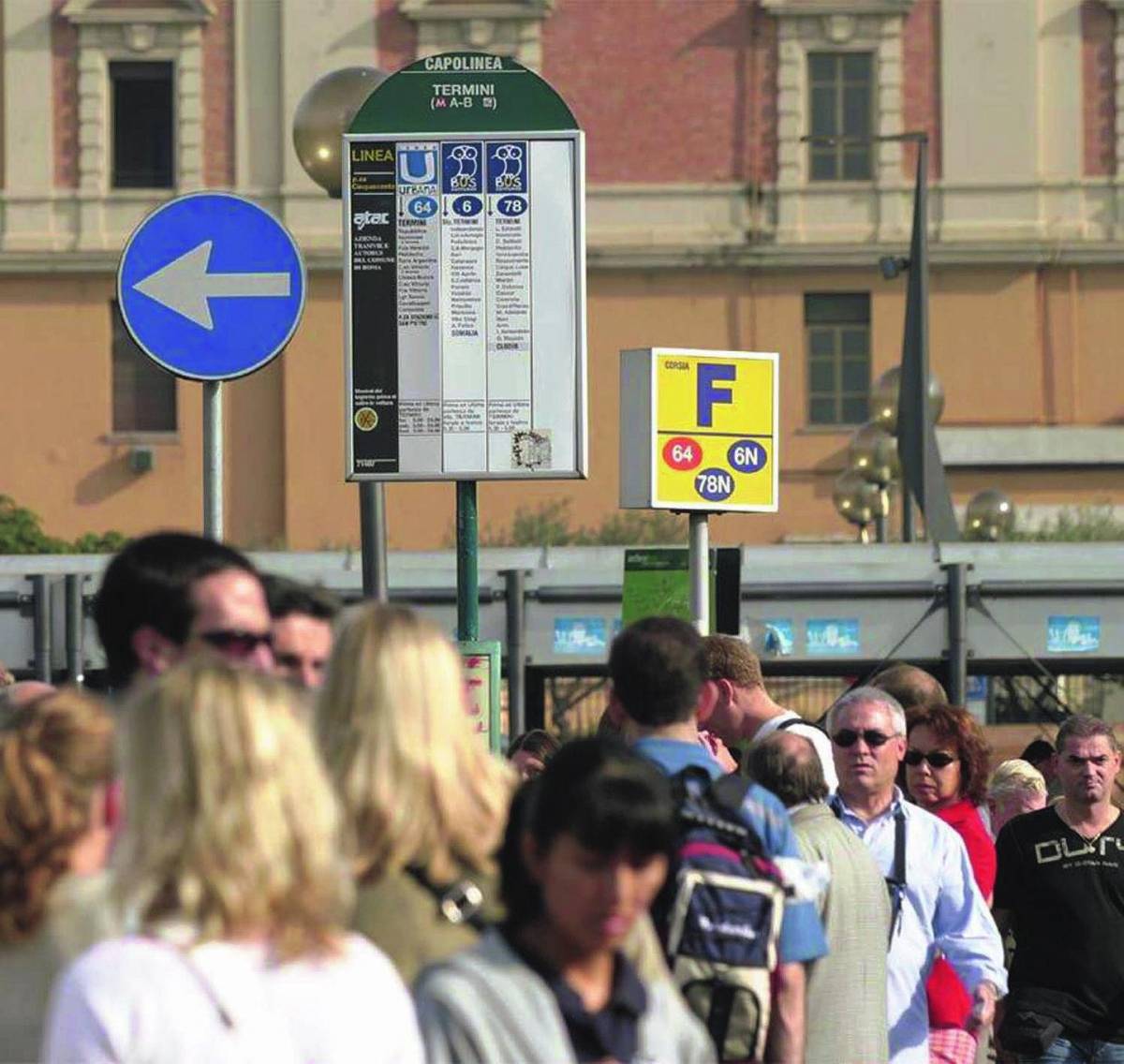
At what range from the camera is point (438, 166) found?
1012cm

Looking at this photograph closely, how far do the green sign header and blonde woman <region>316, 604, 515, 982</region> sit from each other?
17.2 ft

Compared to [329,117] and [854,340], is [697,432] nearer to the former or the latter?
[329,117]

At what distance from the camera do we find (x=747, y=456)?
12.0 m

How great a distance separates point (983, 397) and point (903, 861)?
145ft

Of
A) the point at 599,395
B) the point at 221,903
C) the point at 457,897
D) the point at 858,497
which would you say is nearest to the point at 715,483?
the point at 457,897

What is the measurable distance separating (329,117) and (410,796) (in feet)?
20.8

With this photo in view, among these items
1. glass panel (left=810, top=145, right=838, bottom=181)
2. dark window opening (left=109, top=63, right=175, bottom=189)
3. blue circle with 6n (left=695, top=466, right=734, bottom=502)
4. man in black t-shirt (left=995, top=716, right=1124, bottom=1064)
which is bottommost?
man in black t-shirt (left=995, top=716, right=1124, bottom=1064)

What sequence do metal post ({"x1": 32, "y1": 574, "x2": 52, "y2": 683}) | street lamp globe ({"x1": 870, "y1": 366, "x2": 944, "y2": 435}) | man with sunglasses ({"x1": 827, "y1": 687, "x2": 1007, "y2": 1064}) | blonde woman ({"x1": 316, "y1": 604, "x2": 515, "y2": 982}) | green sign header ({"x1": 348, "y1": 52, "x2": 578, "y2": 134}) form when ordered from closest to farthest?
blonde woman ({"x1": 316, "y1": 604, "x2": 515, "y2": 982}) → man with sunglasses ({"x1": 827, "y1": 687, "x2": 1007, "y2": 1064}) → green sign header ({"x1": 348, "y1": 52, "x2": 578, "y2": 134}) → metal post ({"x1": 32, "y1": 574, "x2": 52, "y2": 683}) → street lamp globe ({"x1": 870, "y1": 366, "x2": 944, "y2": 435})

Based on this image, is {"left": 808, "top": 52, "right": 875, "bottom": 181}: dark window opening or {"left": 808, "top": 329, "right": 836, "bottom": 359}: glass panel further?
{"left": 808, "top": 329, "right": 836, "bottom": 359}: glass panel

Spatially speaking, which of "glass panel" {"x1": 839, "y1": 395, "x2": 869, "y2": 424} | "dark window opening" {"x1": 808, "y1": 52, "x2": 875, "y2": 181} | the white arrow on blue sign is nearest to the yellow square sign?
the white arrow on blue sign

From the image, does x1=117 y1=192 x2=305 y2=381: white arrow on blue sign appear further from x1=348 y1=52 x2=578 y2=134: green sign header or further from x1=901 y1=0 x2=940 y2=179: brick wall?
x1=901 y1=0 x2=940 y2=179: brick wall

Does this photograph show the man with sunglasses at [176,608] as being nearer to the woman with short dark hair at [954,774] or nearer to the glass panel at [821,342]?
the woman with short dark hair at [954,774]

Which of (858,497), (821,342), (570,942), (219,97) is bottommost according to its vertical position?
(570,942)

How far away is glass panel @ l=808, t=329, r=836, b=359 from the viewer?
174 feet
